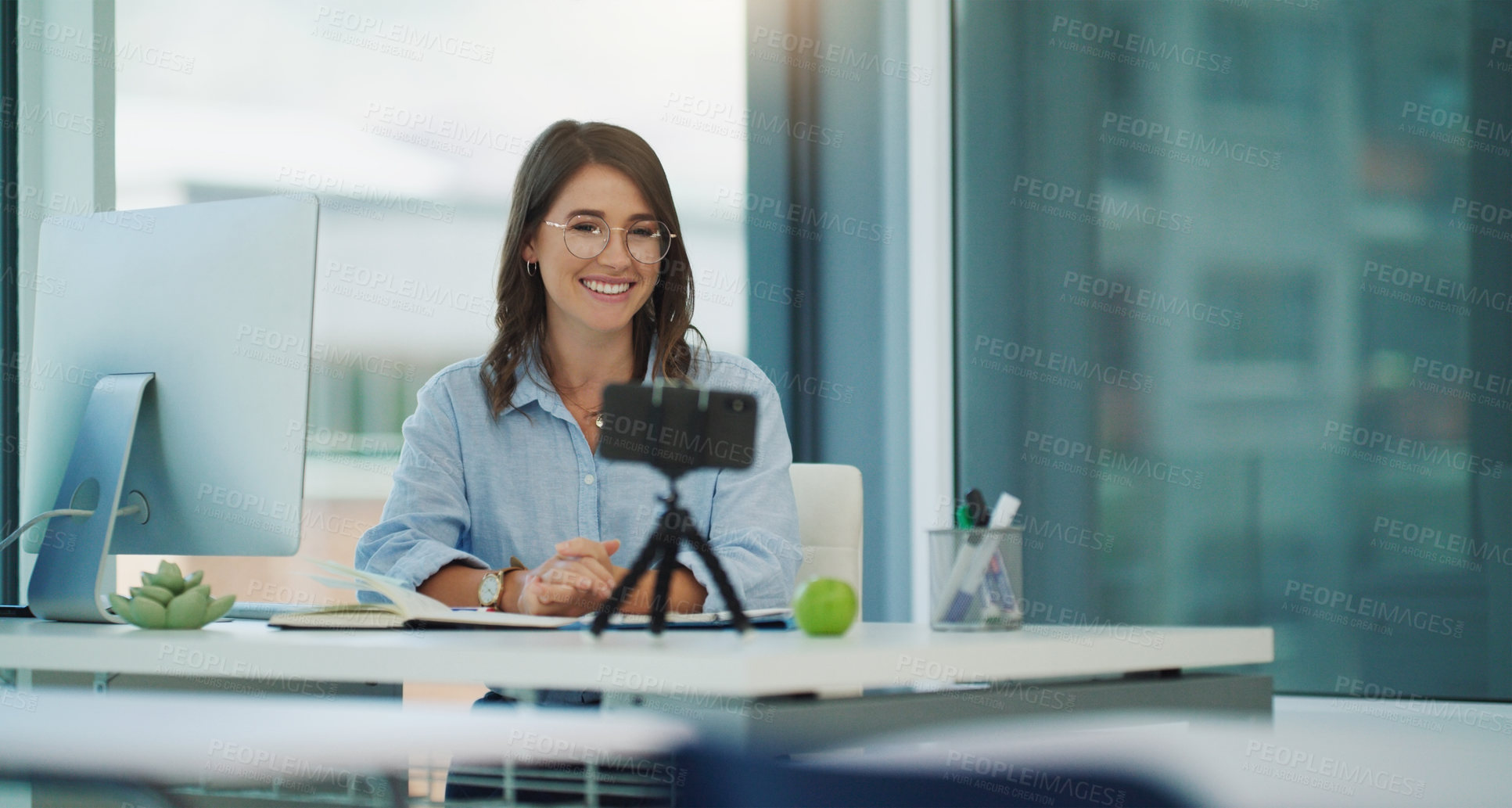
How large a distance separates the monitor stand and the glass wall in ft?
7.44

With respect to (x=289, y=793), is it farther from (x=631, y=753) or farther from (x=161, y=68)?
(x=161, y=68)

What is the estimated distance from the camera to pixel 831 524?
6.35 feet

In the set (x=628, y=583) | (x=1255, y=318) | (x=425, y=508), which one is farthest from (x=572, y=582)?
(x=1255, y=318)

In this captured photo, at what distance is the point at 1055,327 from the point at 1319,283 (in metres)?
0.66

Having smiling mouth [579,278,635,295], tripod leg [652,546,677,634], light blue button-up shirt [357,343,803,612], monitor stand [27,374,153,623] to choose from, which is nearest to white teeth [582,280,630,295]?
smiling mouth [579,278,635,295]

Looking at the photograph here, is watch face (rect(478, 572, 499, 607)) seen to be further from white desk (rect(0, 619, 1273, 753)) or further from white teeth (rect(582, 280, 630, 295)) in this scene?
white teeth (rect(582, 280, 630, 295))

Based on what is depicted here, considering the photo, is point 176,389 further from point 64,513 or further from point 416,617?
point 416,617

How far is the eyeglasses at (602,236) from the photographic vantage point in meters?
1.86

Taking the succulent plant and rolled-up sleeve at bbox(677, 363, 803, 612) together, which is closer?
the succulent plant

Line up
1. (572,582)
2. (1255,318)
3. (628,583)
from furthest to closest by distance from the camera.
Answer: (1255,318) < (572,582) < (628,583)

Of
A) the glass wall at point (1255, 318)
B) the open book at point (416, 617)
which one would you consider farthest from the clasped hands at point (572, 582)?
the glass wall at point (1255, 318)

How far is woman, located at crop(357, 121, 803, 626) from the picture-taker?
169 cm

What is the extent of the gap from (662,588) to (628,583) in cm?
3

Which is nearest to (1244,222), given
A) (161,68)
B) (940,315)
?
(940,315)
